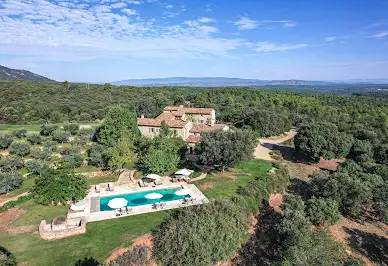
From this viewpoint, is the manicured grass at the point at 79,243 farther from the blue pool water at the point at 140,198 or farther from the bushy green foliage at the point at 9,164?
the bushy green foliage at the point at 9,164

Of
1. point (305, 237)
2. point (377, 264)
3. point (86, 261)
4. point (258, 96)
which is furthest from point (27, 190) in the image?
point (258, 96)

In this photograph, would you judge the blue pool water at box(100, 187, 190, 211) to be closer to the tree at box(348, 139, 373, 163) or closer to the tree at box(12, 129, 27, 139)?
the tree at box(12, 129, 27, 139)

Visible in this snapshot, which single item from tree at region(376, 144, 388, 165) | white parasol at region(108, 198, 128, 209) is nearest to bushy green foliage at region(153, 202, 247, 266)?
white parasol at region(108, 198, 128, 209)

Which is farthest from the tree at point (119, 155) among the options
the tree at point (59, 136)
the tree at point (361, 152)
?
the tree at point (361, 152)

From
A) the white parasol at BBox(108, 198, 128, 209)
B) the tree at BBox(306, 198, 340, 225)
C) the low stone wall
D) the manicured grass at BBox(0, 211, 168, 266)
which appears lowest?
the tree at BBox(306, 198, 340, 225)

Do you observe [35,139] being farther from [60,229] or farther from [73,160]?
[60,229]

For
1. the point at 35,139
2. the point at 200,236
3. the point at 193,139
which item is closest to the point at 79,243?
the point at 200,236
